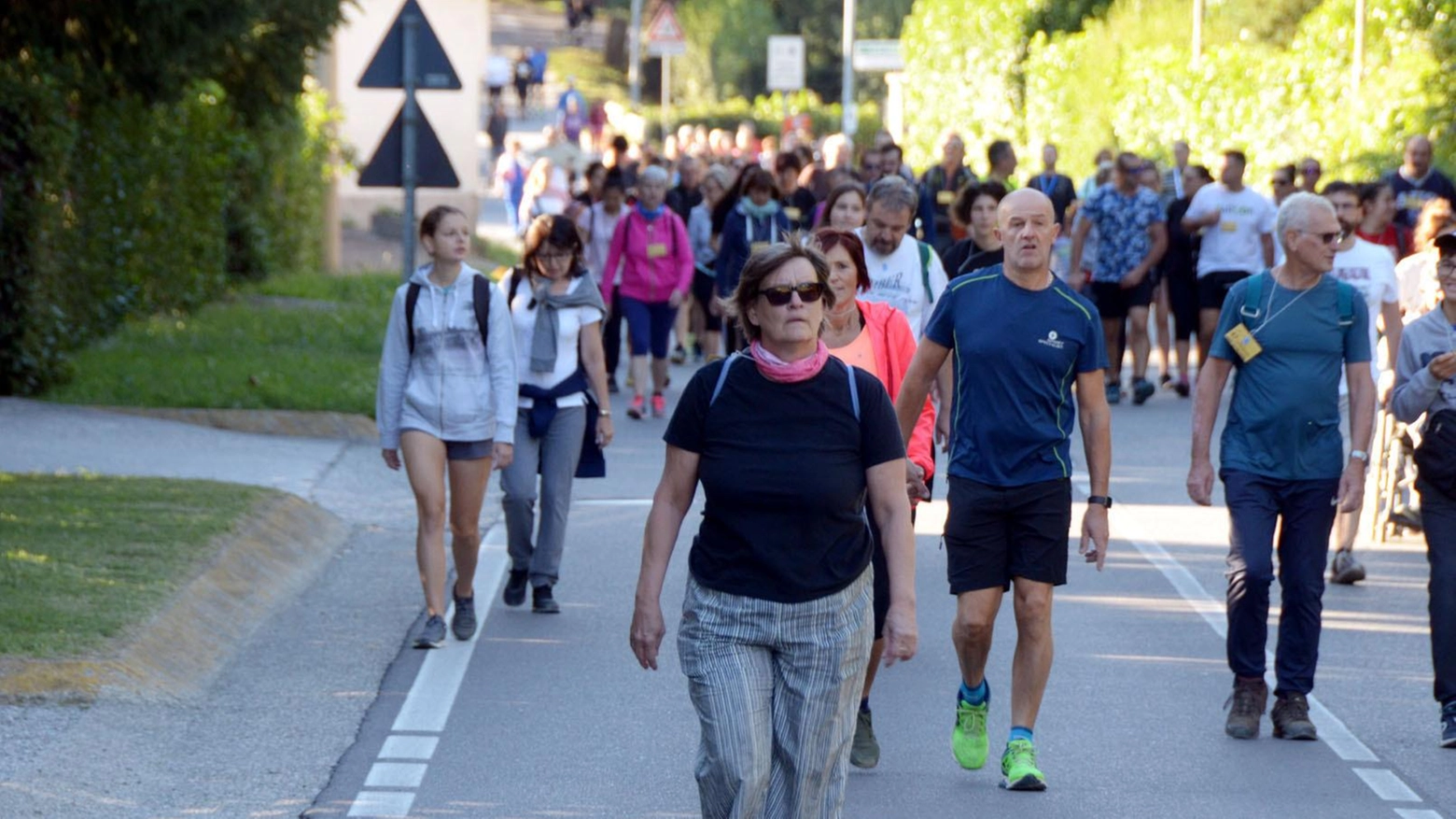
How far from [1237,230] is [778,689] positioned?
40.9 feet

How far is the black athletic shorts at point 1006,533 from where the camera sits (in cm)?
657

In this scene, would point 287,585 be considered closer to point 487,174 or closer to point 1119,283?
point 1119,283

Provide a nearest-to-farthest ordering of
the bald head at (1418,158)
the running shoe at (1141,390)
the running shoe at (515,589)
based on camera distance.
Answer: the running shoe at (515,589)
the bald head at (1418,158)
the running shoe at (1141,390)

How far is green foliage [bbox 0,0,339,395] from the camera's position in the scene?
568 inches

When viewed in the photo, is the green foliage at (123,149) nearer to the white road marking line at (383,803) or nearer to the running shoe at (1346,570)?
the running shoe at (1346,570)

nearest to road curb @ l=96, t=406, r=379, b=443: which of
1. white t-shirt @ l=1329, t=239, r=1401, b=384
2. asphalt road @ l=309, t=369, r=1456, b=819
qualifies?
asphalt road @ l=309, t=369, r=1456, b=819

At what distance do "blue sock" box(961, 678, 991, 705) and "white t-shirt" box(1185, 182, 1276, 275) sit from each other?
10.6 m

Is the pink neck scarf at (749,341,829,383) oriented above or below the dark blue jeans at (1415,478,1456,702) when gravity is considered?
above

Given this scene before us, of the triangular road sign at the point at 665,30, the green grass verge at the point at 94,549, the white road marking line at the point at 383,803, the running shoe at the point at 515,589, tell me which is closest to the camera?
the white road marking line at the point at 383,803

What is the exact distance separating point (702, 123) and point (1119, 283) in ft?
137

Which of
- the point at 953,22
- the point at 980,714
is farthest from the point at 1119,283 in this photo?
the point at 953,22

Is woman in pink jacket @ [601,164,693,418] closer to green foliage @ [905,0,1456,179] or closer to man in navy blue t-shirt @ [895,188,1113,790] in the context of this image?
green foliage @ [905,0,1456,179]

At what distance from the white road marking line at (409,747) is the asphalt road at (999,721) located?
0.01 metres

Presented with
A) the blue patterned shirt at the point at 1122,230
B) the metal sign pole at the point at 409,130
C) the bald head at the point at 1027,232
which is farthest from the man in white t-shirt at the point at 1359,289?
the blue patterned shirt at the point at 1122,230
